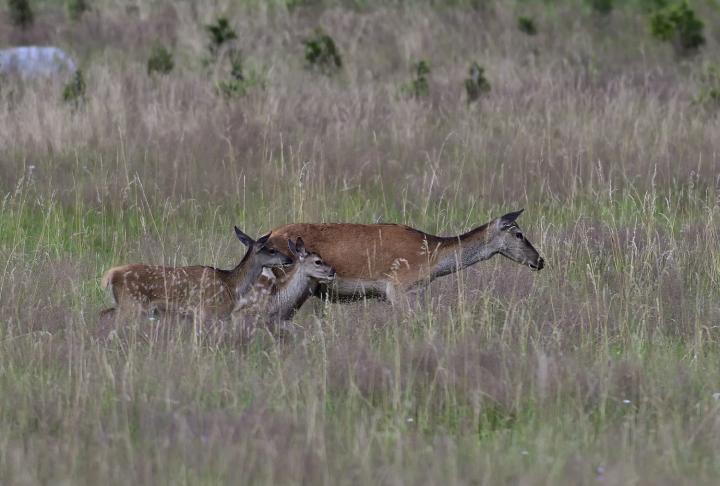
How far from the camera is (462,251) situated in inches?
341

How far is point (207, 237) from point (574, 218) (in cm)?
301

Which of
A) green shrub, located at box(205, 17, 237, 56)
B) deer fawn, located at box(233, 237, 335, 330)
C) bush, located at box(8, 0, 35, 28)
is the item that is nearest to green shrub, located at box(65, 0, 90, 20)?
bush, located at box(8, 0, 35, 28)

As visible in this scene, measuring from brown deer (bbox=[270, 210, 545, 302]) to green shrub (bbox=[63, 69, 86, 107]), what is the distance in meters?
6.86

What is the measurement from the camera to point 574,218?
11102 millimetres

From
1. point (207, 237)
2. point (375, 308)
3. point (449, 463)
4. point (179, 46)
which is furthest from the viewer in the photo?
point (179, 46)

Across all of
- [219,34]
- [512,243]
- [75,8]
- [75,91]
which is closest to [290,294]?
[512,243]

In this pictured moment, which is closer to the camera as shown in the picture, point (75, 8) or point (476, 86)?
point (476, 86)

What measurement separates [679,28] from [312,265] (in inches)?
666

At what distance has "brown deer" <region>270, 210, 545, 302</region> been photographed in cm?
→ 838

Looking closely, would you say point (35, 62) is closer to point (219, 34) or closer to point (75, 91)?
point (219, 34)

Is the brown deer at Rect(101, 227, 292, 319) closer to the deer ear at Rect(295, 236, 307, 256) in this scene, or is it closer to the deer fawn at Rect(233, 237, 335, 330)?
the deer fawn at Rect(233, 237, 335, 330)

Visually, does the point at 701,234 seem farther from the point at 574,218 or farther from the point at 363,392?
the point at 363,392

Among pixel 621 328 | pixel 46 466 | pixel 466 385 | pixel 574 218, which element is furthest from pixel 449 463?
pixel 574 218

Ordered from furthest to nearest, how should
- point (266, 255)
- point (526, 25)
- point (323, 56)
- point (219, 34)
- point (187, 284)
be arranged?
point (526, 25) → point (219, 34) → point (323, 56) → point (266, 255) → point (187, 284)
